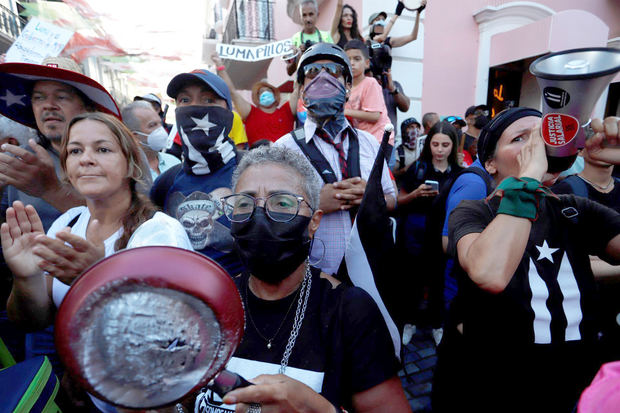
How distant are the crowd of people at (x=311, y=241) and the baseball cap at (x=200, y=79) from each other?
0.5 inches

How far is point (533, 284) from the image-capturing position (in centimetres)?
148

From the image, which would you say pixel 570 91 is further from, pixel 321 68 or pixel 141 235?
pixel 141 235

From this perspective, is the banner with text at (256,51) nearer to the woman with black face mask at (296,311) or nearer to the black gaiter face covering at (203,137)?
the black gaiter face covering at (203,137)

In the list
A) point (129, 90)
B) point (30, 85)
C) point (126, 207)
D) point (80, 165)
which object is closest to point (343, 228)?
point (126, 207)

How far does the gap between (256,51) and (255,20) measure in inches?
334

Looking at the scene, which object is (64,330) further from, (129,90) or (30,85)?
(129,90)

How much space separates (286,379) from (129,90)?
3104 cm

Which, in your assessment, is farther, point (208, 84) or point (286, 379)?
point (208, 84)

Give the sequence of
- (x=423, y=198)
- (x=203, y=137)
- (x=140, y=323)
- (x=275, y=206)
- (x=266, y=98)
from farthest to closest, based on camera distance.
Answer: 1. (x=266, y=98)
2. (x=423, y=198)
3. (x=203, y=137)
4. (x=275, y=206)
5. (x=140, y=323)

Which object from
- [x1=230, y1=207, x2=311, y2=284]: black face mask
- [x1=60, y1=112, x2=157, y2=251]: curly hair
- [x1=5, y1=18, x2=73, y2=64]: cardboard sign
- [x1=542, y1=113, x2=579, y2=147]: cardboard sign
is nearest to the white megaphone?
[x1=542, y1=113, x2=579, y2=147]: cardboard sign

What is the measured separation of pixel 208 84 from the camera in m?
2.26

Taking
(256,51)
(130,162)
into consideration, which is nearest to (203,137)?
(130,162)

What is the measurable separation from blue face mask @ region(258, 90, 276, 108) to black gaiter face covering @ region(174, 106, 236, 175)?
215 cm

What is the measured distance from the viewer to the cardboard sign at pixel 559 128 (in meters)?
1.43
